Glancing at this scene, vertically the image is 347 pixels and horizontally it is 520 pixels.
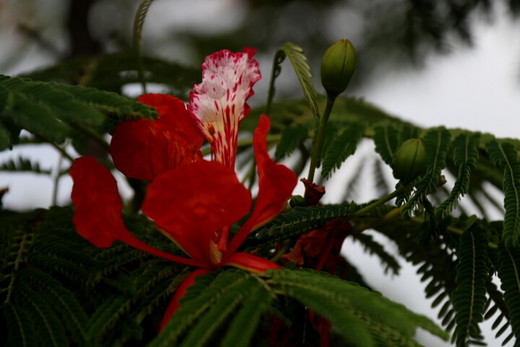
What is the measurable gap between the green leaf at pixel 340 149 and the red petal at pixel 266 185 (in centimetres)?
18

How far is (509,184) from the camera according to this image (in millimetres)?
808

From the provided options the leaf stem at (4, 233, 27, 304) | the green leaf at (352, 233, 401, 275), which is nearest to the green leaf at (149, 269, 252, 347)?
the leaf stem at (4, 233, 27, 304)

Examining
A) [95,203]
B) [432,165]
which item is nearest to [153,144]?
[95,203]

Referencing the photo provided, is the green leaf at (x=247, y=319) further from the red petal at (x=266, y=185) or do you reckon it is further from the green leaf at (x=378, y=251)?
the green leaf at (x=378, y=251)

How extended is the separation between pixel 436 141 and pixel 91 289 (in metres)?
0.44

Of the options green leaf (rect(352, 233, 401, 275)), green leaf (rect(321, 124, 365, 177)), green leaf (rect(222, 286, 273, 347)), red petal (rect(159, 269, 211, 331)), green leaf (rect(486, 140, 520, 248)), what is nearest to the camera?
green leaf (rect(222, 286, 273, 347))

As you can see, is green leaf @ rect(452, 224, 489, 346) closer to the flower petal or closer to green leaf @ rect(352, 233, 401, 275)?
green leaf @ rect(352, 233, 401, 275)

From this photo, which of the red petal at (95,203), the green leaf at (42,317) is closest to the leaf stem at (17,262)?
the green leaf at (42,317)

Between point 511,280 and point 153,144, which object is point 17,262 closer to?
point 153,144

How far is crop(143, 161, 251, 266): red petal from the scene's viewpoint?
62 centimetres

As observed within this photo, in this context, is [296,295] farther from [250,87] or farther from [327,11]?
[327,11]

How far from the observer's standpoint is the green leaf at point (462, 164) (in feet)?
2.43

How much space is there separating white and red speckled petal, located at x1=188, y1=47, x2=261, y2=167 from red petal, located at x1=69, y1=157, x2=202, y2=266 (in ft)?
0.42

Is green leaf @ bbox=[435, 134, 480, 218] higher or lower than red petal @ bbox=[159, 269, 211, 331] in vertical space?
higher
